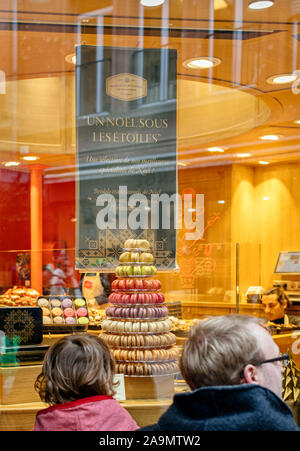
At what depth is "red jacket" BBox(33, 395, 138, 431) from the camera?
161 centimetres

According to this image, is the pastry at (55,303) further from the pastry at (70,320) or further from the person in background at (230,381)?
the person in background at (230,381)

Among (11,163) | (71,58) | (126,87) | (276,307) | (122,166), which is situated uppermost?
(71,58)

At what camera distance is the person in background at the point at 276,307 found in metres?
5.45

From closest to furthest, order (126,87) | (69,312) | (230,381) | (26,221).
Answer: (230,381) < (126,87) < (69,312) < (26,221)

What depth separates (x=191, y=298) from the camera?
18.2 ft

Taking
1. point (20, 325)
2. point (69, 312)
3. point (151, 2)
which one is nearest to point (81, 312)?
point (69, 312)

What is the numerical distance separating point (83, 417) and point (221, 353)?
552 mm

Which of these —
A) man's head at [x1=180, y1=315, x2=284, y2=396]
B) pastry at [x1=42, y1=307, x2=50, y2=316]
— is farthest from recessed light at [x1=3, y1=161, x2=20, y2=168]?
man's head at [x1=180, y1=315, x2=284, y2=396]

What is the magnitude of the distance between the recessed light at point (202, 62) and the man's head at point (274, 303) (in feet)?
8.64

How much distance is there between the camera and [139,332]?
2781 millimetres

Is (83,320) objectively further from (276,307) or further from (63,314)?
(276,307)

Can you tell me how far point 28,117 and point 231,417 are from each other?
429 cm

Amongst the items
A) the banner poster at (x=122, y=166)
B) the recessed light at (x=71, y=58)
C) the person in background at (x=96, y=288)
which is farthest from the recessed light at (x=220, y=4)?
the person in background at (x=96, y=288)

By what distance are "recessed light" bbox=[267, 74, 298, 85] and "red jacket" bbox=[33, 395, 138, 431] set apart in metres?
2.80
